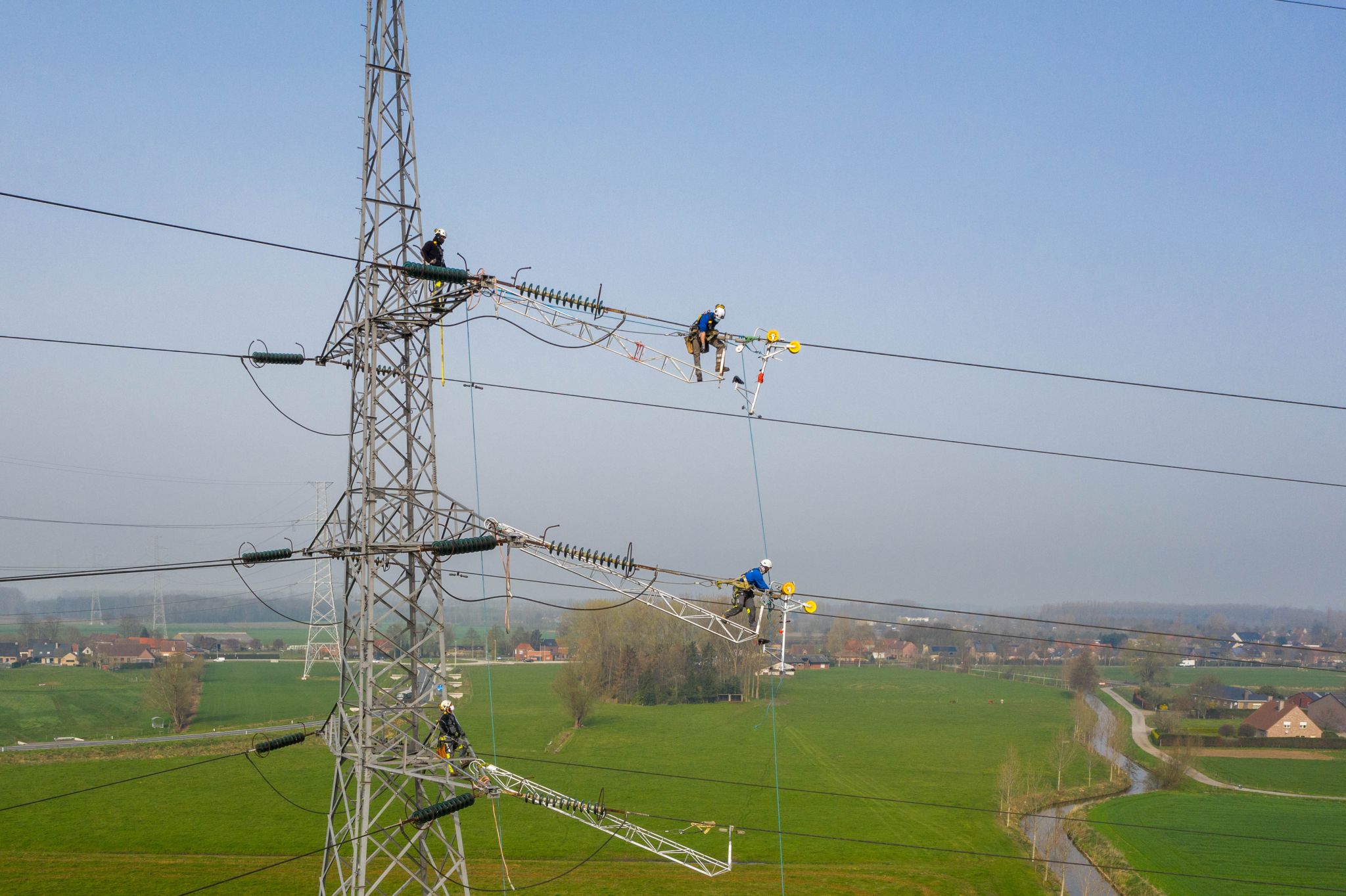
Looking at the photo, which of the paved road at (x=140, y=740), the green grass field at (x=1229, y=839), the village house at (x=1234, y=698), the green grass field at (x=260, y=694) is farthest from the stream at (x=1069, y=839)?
the green grass field at (x=260, y=694)

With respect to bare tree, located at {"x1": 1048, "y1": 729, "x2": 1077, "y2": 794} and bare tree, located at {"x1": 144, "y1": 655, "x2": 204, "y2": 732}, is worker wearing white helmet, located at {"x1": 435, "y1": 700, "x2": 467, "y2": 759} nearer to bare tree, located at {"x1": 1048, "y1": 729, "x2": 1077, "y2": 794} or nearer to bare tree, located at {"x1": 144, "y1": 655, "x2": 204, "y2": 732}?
bare tree, located at {"x1": 1048, "y1": 729, "x2": 1077, "y2": 794}

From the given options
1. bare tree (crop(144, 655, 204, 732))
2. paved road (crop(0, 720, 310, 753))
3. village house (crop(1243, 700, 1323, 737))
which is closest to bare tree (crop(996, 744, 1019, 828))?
village house (crop(1243, 700, 1323, 737))

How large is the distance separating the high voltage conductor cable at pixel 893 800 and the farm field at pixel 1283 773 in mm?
15083

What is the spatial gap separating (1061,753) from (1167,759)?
24.4 feet

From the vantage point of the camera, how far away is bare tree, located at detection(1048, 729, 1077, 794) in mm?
62312

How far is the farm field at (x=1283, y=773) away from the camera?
64.0m

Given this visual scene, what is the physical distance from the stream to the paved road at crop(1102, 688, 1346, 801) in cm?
249

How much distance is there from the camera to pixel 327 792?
58.2 metres

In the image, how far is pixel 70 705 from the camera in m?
82.2

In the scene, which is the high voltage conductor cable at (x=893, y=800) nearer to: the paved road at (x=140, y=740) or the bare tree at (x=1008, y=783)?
the bare tree at (x=1008, y=783)

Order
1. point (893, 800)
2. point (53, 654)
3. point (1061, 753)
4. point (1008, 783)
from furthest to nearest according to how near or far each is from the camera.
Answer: point (53, 654), point (1061, 753), point (893, 800), point (1008, 783)

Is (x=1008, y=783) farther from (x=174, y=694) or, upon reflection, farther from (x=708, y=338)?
(x=174, y=694)

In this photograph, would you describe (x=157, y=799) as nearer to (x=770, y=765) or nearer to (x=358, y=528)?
(x=770, y=765)

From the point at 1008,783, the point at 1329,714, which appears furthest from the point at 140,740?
the point at 1329,714
